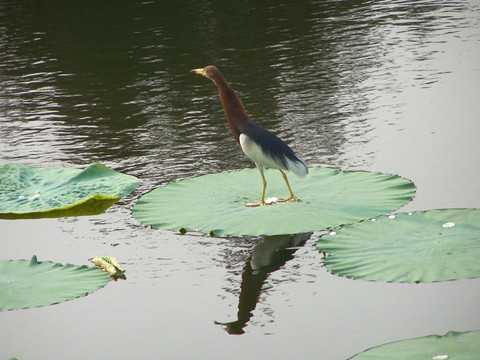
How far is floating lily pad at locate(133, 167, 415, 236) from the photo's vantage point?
203 inches

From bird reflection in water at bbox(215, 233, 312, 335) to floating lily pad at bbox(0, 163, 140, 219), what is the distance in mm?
1315

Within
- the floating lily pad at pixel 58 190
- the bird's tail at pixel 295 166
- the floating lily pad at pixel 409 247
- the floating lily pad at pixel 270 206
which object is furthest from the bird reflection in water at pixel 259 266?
the floating lily pad at pixel 58 190

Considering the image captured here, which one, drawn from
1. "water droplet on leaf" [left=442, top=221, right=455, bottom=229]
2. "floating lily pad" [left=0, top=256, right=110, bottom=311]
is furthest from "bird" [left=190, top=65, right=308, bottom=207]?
"floating lily pad" [left=0, top=256, right=110, bottom=311]

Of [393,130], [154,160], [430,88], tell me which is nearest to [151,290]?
[154,160]

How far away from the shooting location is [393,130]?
23.9ft

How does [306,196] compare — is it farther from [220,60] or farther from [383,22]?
[383,22]

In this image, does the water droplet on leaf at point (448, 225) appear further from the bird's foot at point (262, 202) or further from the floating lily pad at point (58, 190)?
the floating lily pad at point (58, 190)

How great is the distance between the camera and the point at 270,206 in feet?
17.8

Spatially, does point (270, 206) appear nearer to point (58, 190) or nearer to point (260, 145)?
point (260, 145)

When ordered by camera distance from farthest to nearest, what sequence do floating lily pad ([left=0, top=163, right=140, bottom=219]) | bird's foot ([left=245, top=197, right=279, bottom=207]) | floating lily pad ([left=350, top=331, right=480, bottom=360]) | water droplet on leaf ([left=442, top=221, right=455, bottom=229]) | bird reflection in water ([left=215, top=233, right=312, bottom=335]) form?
floating lily pad ([left=0, top=163, right=140, bottom=219]) → bird's foot ([left=245, top=197, right=279, bottom=207]) → water droplet on leaf ([left=442, top=221, right=455, bottom=229]) → bird reflection in water ([left=215, top=233, right=312, bottom=335]) → floating lily pad ([left=350, top=331, right=480, bottom=360])

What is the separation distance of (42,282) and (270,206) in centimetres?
163

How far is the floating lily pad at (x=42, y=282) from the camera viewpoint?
173 inches

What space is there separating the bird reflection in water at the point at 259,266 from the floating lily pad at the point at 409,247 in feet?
0.91

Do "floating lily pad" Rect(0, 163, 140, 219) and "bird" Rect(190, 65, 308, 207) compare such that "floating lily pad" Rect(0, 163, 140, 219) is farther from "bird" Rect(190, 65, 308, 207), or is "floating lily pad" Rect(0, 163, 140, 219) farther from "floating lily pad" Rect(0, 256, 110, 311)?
"bird" Rect(190, 65, 308, 207)
